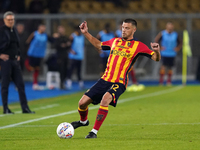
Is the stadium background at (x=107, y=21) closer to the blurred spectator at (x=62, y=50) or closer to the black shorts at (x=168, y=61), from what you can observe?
the black shorts at (x=168, y=61)

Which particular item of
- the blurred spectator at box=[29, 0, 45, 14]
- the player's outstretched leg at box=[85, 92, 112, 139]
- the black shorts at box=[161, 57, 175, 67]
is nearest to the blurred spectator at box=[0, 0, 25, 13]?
the blurred spectator at box=[29, 0, 45, 14]

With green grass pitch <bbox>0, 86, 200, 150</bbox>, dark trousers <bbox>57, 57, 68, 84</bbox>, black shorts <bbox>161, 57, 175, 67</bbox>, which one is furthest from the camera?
black shorts <bbox>161, 57, 175, 67</bbox>

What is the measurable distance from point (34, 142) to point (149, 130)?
206cm

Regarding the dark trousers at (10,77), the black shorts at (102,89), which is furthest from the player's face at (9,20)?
the black shorts at (102,89)

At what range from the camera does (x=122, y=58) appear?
749cm

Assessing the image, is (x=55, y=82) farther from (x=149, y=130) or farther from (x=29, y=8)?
(x=149, y=130)

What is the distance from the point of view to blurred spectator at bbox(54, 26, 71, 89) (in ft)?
59.2

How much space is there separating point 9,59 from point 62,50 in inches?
294

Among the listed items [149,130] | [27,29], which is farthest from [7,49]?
[27,29]

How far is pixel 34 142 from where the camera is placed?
6695 millimetres

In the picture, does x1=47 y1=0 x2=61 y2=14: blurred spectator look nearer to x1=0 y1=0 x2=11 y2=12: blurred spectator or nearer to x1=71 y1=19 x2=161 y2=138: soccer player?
x1=0 y1=0 x2=11 y2=12: blurred spectator

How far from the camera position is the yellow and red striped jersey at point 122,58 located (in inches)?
292

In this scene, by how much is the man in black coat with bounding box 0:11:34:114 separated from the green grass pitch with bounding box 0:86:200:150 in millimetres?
576

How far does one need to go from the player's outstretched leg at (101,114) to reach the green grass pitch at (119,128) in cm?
12
